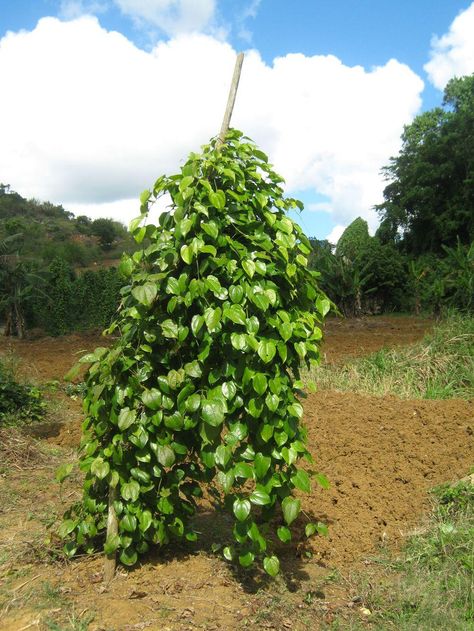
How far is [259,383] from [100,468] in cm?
86

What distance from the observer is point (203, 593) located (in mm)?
2977

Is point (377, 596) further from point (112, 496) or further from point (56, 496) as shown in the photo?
point (56, 496)

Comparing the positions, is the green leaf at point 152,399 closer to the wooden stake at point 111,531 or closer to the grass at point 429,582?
the wooden stake at point 111,531

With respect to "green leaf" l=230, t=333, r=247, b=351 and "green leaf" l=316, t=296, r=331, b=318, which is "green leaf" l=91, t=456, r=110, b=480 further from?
"green leaf" l=316, t=296, r=331, b=318

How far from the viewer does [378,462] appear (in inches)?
183

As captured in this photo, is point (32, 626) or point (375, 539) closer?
point (32, 626)

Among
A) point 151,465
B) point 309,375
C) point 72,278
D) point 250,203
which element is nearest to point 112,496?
point 151,465

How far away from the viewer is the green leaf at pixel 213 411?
262cm

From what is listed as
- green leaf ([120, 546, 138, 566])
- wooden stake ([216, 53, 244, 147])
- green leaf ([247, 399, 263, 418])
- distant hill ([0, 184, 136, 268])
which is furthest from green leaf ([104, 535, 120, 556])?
distant hill ([0, 184, 136, 268])

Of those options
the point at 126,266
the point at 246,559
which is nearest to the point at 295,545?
the point at 246,559

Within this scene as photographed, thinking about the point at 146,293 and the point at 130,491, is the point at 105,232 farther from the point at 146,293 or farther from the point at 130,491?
the point at 146,293

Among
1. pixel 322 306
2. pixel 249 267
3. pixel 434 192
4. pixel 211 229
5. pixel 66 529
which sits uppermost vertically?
pixel 434 192

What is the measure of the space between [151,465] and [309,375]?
198 inches

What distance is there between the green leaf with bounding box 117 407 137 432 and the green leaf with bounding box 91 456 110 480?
0.74 ft
